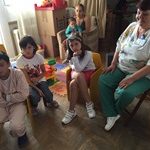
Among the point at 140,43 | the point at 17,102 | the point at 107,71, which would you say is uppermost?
the point at 140,43

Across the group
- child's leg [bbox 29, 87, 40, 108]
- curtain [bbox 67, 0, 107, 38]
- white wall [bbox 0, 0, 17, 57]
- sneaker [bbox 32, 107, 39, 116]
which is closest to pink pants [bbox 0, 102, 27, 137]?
child's leg [bbox 29, 87, 40, 108]

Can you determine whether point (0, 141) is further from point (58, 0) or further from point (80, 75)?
point (58, 0)

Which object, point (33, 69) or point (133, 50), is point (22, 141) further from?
point (133, 50)

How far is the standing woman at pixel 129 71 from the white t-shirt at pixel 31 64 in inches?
25.2

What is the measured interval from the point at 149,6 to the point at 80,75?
79 centimetres

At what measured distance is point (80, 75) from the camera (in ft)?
6.15

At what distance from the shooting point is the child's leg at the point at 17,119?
5.24 feet

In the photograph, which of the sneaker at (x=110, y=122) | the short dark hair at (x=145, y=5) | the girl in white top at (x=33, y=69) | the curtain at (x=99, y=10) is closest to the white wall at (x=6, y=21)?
the curtain at (x=99, y=10)

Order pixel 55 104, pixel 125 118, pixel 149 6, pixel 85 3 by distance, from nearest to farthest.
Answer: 1. pixel 149 6
2. pixel 125 118
3. pixel 55 104
4. pixel 85 3

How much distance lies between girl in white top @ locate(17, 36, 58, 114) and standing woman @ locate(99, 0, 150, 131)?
594 millimetres

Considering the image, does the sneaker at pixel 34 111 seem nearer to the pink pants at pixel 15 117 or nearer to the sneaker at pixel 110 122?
the pink pants at pixel 15 117

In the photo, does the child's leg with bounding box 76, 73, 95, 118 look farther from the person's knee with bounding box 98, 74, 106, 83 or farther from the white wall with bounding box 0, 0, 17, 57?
the white wall with bounding box 0, 0, 17, 57

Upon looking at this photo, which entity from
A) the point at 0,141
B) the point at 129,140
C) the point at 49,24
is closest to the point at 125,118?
the point at 129,140

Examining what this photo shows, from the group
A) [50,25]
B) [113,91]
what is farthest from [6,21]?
[113,91]
